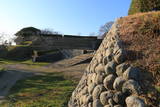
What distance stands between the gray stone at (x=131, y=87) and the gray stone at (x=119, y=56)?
3.14ft

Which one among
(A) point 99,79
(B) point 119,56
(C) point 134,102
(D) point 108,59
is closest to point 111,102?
(C) point 134,102

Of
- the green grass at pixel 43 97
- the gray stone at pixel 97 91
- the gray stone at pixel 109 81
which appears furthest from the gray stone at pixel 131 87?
the green grass at pixel 43 97

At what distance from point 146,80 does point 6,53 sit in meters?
40.8

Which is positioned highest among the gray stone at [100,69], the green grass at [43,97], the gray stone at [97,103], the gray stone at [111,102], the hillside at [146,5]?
the hillside at [146,5]

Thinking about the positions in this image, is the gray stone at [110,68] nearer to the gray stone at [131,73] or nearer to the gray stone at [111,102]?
the gray stone at [131,73]

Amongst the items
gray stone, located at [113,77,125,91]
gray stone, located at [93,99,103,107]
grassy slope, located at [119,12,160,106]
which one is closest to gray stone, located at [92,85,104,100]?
gray stone, located at [93,99,103,107]

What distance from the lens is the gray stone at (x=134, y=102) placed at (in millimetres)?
4581

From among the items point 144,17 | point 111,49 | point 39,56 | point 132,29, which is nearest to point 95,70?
point 111,49

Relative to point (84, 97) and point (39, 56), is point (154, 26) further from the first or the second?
point (39, 56)

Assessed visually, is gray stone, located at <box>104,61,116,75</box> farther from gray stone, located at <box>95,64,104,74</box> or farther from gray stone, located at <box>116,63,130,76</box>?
gray stone, located at <box>95,64,104,74</box>

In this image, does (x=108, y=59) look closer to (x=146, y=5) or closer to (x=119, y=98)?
(x=119, y=98)

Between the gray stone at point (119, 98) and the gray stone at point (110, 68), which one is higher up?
the gray stone at point (110, 68)

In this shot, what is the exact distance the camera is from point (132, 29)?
26.4 feet

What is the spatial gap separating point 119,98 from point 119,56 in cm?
136
